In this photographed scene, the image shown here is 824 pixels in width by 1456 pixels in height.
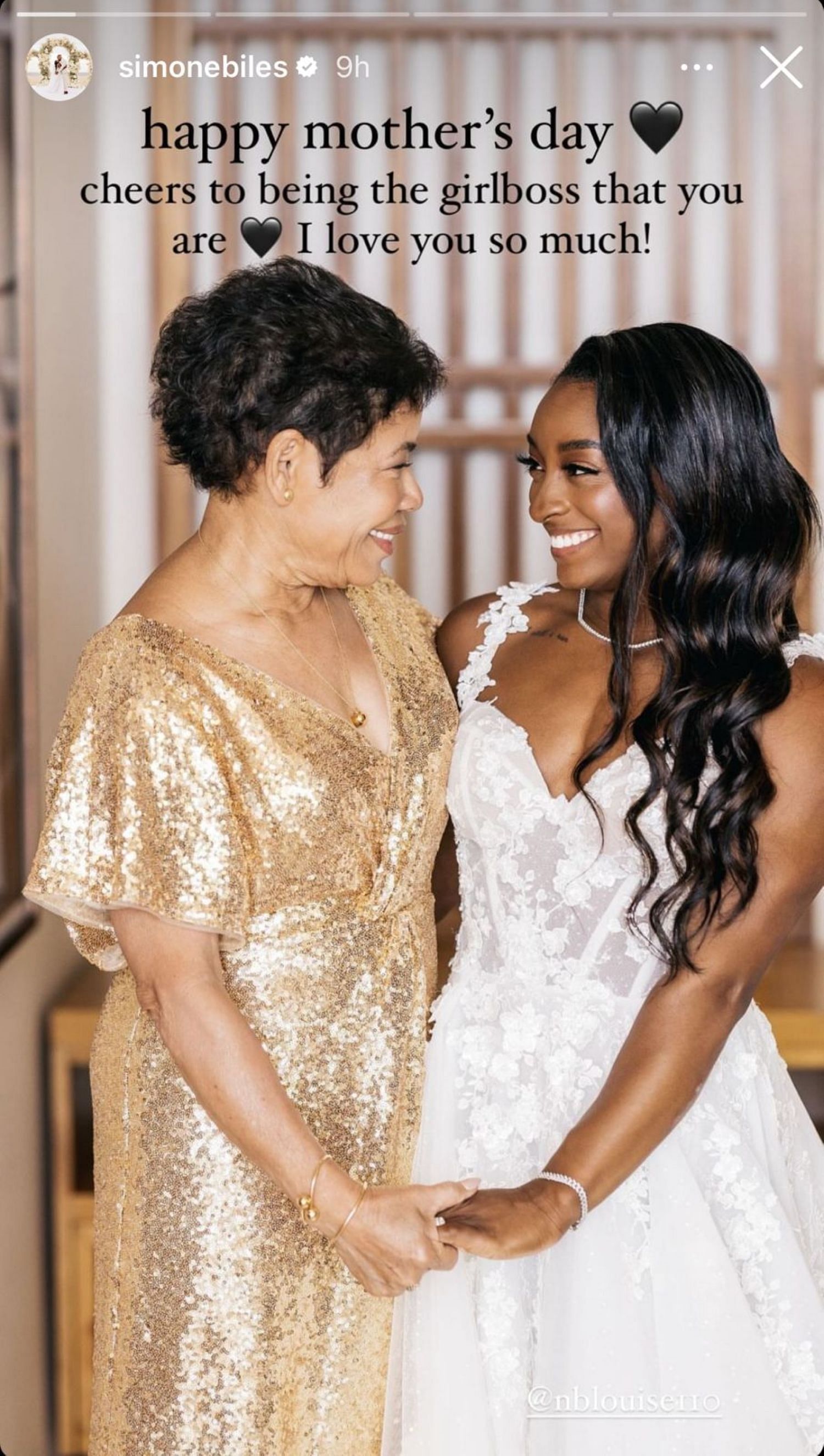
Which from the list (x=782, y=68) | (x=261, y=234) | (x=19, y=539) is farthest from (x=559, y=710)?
(x=782, y=68)

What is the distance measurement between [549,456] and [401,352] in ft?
0.76

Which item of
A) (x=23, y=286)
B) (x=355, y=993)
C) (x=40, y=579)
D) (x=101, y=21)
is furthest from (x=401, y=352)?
(x=101, y=21)

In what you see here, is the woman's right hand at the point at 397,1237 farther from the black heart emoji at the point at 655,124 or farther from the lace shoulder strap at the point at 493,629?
the black heart emoji at the point at 655,124

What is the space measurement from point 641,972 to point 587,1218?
273mm

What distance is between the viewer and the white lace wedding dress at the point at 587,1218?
1675 millimetres

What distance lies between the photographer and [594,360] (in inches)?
68.2

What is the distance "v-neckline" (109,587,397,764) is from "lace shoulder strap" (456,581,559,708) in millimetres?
134

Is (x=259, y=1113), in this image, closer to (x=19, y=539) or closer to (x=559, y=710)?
(x=559, y=710)

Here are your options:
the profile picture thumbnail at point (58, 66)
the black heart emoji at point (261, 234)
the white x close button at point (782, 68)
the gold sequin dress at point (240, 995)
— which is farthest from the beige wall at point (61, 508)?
the white x close button at point (782, 68)

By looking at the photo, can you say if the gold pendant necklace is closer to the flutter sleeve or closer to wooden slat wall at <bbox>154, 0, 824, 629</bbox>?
the flutter sleeve

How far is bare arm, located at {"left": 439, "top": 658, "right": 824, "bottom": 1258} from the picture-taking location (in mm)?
1641

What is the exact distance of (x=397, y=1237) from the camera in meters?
1.55

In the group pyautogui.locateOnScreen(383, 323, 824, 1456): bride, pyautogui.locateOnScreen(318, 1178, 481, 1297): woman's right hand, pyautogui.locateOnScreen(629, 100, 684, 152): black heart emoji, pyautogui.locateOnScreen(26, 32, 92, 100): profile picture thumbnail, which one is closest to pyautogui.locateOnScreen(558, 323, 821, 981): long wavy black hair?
pyautogui.locateOnScreen(383, 323, 824, 1456): bride

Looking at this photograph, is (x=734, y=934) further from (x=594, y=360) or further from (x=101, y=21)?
(x=101, y=21)
